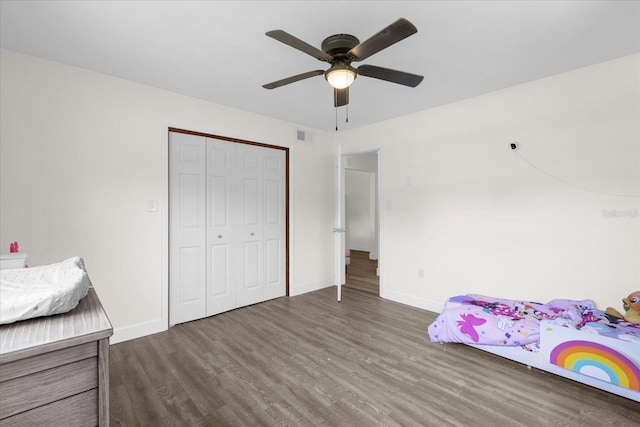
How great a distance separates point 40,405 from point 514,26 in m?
2.95

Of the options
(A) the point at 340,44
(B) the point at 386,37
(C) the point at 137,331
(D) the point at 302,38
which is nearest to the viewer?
(B) the point at 386,37

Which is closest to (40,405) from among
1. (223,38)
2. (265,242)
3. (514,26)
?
(223,38)

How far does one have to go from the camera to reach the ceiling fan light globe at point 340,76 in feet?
6.51

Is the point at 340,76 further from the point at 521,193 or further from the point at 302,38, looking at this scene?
the point at 521,193

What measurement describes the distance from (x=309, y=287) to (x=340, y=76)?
10.8 feet

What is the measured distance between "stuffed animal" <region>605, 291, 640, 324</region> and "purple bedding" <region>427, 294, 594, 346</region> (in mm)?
188

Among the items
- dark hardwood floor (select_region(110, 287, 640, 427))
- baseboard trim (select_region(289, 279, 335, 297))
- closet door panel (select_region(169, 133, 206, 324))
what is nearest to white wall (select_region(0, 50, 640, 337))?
closet door panel (select_region(169, 133, 206, 324))

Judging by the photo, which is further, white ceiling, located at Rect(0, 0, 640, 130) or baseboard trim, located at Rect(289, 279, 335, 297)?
baseboard trim, located at Rect(289, 279, 335, 297)

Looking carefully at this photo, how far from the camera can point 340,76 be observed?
2.01 m

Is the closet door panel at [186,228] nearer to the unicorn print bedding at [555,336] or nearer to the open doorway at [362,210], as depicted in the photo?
the unicorn print bedding at [555,336]

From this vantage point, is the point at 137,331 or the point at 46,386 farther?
the point at 137,331

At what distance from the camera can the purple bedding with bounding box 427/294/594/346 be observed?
7.75 ft

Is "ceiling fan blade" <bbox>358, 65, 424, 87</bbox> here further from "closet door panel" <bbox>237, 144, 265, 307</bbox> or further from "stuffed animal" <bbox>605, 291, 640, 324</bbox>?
"stuffed animal" <bbox>605, 291, 640, 324</bbox>

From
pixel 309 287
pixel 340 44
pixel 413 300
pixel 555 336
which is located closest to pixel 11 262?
pixel 340 44
